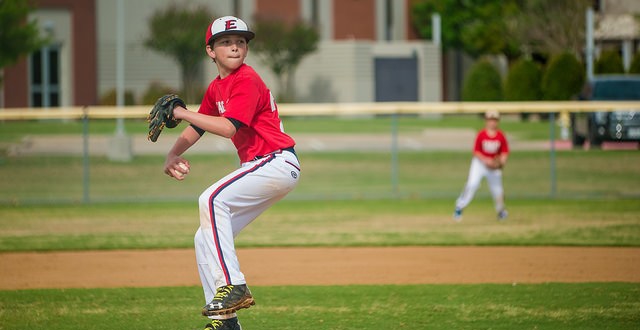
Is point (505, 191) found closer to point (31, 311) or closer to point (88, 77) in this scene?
point (31, 311)

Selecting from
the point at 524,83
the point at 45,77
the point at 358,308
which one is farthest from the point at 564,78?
the point at 358,308

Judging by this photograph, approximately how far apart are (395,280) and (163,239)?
4.75 meters

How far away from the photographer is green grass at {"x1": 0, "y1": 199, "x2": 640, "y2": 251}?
13.8 metres

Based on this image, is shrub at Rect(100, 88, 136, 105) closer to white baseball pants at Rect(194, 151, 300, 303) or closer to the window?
the window

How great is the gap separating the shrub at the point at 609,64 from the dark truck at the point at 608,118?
1208cm

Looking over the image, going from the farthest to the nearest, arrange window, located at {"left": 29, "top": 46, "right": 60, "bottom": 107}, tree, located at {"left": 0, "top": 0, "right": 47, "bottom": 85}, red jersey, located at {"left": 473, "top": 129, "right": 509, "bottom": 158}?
1. window, located at {"left": 29, "top": 46, "right": 60, "bottom": 107}
2. tree, located at {"left": 0, "top": 0, "right": 47, "bottom": 85}
3. red jersey, located at {"left": 473, "top": 129, "right": 509, "bottom": 158}

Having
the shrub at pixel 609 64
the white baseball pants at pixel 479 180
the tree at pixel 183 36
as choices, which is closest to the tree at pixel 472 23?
the shrub at pixel 609 64

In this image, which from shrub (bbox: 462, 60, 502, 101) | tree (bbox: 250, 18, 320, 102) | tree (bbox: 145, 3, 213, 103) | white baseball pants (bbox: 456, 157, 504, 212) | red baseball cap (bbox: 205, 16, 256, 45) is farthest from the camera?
tree (bbox: 250, 18, 320, 102)

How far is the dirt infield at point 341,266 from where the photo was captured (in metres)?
10.4

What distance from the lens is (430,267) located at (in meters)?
11.3

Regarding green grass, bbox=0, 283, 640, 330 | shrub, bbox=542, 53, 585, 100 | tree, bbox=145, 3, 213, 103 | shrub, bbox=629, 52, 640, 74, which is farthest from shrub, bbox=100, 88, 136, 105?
green grass, bbox=0, 283, 640, 330

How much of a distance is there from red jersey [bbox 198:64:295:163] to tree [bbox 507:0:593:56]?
41176 mm

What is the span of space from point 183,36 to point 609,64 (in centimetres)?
1779

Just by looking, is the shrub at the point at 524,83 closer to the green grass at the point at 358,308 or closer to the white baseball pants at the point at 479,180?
the white baseball pants at the point at 479,180
